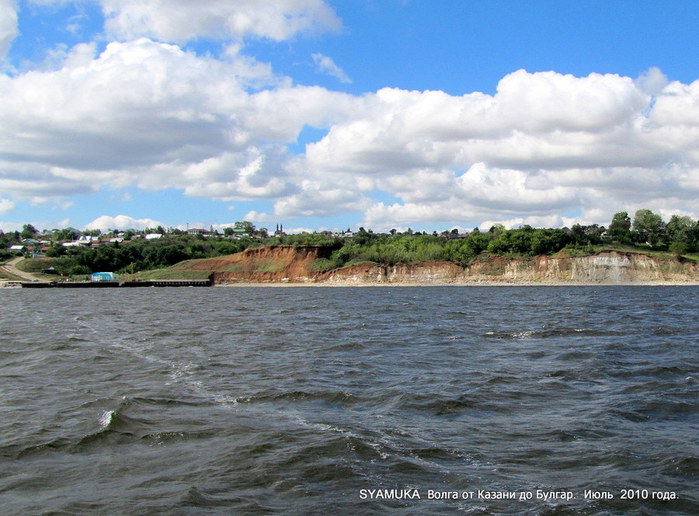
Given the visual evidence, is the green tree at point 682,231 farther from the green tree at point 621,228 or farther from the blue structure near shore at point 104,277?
the blue structure near shore at point 104,277

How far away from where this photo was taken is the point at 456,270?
13050cm

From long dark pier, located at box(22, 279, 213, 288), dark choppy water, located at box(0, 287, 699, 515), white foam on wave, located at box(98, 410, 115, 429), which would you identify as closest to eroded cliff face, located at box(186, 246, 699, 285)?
long dark pier, located at box(22, 279, 213, 288)

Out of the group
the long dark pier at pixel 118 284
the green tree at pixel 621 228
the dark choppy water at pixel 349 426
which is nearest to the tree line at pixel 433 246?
the green tree at pixel 621 228

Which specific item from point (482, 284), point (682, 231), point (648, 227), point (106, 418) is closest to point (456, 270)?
point (482, 284)

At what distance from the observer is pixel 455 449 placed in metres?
12.4

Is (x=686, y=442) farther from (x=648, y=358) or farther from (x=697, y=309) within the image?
(x=697, y=309)

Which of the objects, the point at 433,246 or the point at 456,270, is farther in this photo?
the point at 433,246

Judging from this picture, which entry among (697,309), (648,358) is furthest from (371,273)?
(648,358)

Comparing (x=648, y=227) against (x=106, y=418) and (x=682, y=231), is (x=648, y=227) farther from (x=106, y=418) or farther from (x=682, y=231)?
(x=106, y=418)

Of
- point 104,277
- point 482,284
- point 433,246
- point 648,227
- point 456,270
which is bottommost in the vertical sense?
point 482,284

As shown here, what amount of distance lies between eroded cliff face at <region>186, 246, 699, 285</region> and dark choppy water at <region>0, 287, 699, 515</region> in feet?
324

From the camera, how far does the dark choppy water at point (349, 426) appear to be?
10109mm

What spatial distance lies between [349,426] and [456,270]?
11858cm

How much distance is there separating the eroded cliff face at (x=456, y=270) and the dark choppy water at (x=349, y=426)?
98768mm
